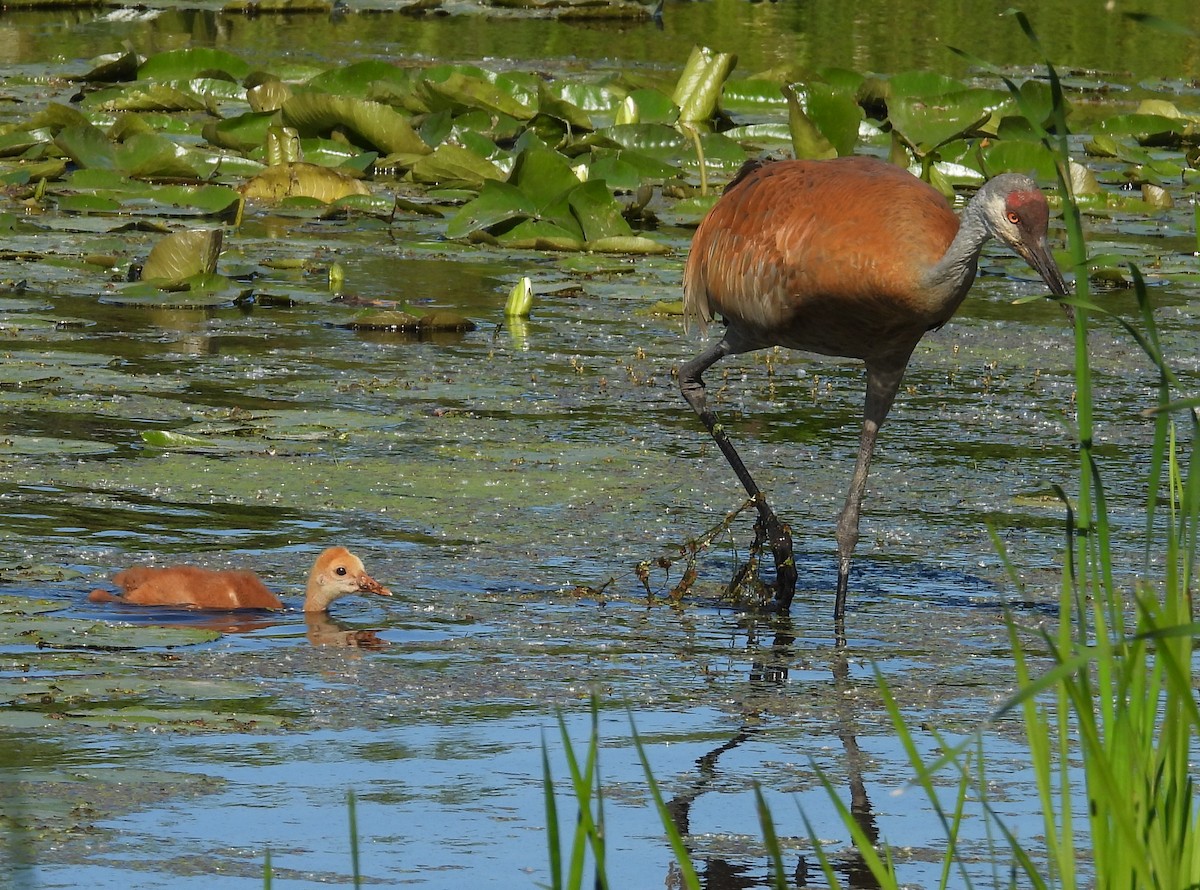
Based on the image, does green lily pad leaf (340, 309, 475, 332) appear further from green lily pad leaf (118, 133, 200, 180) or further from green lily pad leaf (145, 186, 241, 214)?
green lily pad leaf (118, 133, 200, 180)

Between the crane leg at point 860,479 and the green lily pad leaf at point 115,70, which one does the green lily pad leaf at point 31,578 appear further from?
the green lily pad leaf at point 115,70

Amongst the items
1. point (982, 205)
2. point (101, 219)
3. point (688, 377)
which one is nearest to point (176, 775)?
point (982, 205)

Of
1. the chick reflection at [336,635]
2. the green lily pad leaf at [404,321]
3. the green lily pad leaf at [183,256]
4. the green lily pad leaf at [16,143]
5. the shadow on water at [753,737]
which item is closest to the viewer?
the shadow on water at [753,737]

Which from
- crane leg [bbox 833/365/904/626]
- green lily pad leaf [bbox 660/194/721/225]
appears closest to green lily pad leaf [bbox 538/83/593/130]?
green lily pad leaf [bbox 660/194/721/225]

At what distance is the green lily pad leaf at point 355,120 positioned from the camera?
486 inches

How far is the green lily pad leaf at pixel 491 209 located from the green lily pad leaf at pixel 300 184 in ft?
3.50

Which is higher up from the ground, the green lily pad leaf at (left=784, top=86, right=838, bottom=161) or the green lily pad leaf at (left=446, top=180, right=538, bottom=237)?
the green lily pad leaf at (left=784, top=86, right=838, bottom=161)

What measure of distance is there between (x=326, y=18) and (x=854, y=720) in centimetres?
1807

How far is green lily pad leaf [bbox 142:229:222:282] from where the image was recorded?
30.1ft

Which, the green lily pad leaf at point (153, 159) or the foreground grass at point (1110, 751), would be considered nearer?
the foreground grass at point (1110, 751)

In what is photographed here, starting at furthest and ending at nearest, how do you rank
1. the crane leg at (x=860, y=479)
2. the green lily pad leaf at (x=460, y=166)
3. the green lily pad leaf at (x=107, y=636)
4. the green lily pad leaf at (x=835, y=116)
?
the green lily pad leaf at (x=460, y=166) → the green lily pad leaf at (x=835, y=116) → the crane leg at (x=860, y=479) → the green lily pad leaf at (x=107, y=636)

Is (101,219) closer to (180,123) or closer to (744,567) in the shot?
(180,123)

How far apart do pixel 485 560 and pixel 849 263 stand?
4.42ft

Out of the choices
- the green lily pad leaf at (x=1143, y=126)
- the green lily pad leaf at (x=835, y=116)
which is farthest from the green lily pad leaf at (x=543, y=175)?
the green lily pad leaf at (x=1143, y=126)
